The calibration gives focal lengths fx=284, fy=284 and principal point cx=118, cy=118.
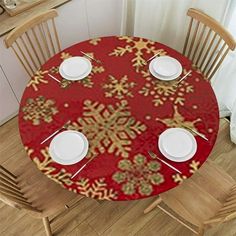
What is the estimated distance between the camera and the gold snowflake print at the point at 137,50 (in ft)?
5.37

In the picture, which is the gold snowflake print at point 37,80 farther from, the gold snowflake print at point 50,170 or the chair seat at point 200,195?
the chair seat at point 200,195

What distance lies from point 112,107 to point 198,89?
1.55 feet

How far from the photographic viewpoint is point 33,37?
1.89 m

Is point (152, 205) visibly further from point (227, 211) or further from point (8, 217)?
point (8, 217)

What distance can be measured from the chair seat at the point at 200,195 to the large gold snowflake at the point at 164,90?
42 centimetres

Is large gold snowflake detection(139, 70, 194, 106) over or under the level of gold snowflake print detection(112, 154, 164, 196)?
over

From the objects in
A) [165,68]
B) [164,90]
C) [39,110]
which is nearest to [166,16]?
[165,68]

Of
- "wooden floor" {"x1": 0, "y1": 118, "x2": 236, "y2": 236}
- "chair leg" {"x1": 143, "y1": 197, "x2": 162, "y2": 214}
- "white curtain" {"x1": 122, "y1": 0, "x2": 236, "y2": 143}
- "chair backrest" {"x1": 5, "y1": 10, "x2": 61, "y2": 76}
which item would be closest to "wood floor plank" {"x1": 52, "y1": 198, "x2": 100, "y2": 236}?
"wooden floor" {"x1": 0, "y1": 118, "x2": 236, "y2": 236}

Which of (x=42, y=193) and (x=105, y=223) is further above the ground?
(x=42, y=193)

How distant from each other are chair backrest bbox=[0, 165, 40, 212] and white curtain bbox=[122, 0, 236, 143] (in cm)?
142

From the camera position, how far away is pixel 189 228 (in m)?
1.71

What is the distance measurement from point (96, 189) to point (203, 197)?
0.61 meters

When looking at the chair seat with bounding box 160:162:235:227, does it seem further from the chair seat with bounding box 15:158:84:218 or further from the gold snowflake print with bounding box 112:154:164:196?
the chair seat with bounding box 15:158:84:218

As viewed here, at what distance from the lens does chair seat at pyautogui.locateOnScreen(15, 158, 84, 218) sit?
145 centimetres
